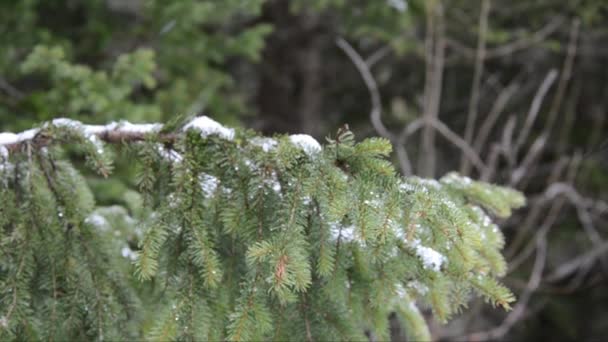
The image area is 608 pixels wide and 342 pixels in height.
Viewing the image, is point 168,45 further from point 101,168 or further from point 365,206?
point 365,206

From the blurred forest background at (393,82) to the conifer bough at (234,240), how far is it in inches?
59.1

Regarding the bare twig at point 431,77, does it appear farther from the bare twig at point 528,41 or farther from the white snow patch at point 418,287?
the white snow patch at point 418,287

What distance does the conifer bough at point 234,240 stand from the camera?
4.78 feet

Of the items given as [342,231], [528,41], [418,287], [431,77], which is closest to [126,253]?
[342,231]

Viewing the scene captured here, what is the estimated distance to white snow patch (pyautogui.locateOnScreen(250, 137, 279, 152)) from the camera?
1.67m

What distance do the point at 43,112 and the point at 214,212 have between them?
2.06m

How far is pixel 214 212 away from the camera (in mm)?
1677

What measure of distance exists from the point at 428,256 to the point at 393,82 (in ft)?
16.0

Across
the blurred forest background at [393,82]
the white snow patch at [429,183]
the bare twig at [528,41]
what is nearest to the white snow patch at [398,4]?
the blurred forest background at [393,82]

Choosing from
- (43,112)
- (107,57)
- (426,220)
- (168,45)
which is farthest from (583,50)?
(426,220)

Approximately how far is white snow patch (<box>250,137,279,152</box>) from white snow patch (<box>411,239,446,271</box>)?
17.6 inches

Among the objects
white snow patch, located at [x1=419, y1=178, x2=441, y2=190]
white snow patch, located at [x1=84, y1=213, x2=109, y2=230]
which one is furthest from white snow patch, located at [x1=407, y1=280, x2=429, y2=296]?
white snow patch, located at [x1=84, y1=213, x2=109, y2=230]

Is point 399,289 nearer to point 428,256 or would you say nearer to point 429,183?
point 428,256

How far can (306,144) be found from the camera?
5.27 ft
